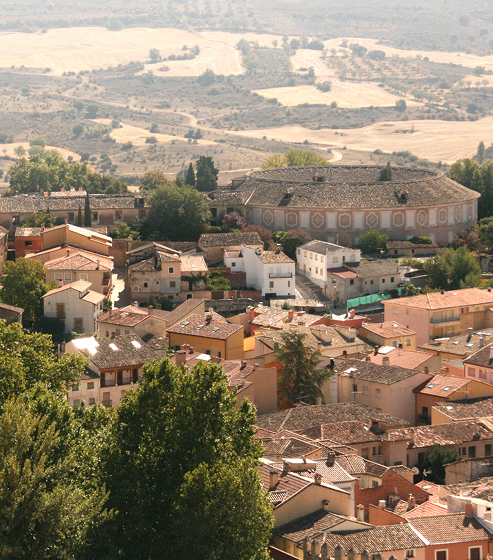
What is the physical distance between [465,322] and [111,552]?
44720 mm

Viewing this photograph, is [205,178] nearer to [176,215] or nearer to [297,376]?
[176,215]

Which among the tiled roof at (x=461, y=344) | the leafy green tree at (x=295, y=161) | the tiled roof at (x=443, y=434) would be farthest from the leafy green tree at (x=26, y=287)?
the leafy green tree at (x=295, y=161)

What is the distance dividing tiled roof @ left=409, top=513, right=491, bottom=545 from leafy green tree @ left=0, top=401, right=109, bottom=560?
34.1 ft

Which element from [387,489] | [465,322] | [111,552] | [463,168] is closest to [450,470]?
[387,489]

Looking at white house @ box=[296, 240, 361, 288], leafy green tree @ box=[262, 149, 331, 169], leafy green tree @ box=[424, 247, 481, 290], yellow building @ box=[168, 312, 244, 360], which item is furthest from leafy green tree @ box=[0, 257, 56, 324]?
leafy green tree @ box=[262, 149, 331, 169]

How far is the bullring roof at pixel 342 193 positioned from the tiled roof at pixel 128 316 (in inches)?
1240

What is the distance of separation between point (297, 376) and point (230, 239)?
1309 inches

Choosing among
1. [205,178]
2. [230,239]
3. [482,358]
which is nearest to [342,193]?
[205,178]

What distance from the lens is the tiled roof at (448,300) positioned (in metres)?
76.7

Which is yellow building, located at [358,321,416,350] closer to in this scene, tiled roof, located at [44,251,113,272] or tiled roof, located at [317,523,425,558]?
tiled roof, located at [44,251,113,272]

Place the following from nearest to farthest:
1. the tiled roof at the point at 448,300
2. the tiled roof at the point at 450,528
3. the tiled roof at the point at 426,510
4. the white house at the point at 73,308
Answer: the tiled roof at the point at 450,528 → the tiled roof at the point at 426,510 → the white house at the point at 73,308 → the tiled roof at the point at 448,300

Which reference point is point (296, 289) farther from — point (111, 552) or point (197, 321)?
point (111, 552)

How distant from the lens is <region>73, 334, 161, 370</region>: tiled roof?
59.1 m

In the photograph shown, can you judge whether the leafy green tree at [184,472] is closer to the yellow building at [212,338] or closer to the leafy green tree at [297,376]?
the leafy green tree at [297,376]
